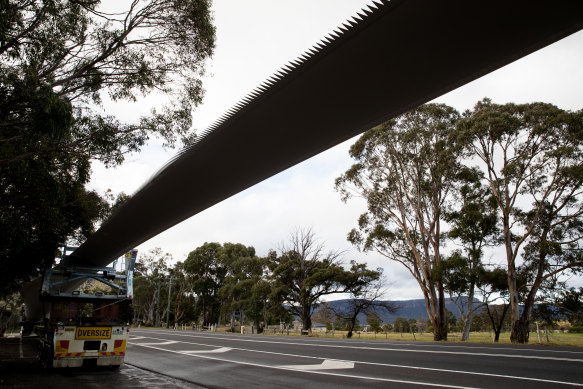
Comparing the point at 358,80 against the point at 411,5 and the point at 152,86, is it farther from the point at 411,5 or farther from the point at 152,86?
the point at 152,86

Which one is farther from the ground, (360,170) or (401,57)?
(360,170)

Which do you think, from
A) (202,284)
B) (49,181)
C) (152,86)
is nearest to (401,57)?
(152,86)

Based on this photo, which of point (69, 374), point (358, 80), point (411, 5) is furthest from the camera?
point (69, 374)

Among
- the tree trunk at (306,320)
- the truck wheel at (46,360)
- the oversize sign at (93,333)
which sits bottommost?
the tree trunk at (306,320)

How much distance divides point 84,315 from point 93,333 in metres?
1.50

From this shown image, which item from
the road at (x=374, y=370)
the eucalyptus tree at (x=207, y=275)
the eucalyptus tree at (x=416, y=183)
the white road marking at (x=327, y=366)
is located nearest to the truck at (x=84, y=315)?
the road at (x=374, y=370)

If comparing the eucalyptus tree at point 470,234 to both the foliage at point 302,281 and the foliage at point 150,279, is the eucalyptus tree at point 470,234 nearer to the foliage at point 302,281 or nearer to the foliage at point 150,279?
the foliage at point 302,281

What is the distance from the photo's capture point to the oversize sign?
8.63 metres

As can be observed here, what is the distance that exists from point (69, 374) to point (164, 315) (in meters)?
59.8

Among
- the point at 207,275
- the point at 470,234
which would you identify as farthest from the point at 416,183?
the point at 207,275

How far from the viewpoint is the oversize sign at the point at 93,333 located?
8.63 meters

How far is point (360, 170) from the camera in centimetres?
2656

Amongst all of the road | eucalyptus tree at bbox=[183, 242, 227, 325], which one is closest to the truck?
the road

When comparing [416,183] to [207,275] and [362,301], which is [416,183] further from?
[207,275]
